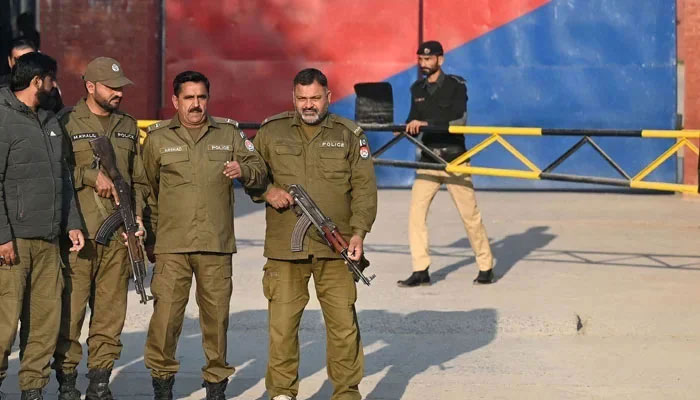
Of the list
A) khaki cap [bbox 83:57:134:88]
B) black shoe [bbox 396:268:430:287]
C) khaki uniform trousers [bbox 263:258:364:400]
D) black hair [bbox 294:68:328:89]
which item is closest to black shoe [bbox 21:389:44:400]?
khaki uniform trousers [bbox 263:258:364:400]

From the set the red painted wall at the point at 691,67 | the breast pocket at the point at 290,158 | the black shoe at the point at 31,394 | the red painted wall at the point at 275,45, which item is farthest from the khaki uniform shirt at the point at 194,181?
the red painted wall at the point at 691,67

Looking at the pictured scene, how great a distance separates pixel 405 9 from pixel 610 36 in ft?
8.91

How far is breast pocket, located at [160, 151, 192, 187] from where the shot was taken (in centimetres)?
725

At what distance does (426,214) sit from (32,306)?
452 cm

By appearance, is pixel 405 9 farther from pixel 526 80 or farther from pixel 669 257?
pixel 669 257

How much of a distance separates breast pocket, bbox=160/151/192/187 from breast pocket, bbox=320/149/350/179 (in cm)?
71

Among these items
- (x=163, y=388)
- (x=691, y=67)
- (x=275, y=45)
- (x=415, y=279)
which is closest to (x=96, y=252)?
(x=163, y=388)

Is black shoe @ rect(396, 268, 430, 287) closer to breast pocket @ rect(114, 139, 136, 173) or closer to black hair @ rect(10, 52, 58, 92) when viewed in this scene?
breast pocket @ rect(114, 139, 136, 173)

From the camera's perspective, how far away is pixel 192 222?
23.8 feet

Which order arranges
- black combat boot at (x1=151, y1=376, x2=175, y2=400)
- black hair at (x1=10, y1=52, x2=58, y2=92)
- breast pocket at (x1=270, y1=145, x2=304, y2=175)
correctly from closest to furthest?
black hair at (x1=10, y1=52, x2=58, y2=92) < breast pocket at (x1=270, y1=145, x2=304, y2=175) < black combat boot at (x1=151, y1=376, x2=175, y2=400)

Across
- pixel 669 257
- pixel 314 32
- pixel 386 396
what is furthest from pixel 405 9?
pixel 386 396

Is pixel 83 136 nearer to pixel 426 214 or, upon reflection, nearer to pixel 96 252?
pixel 96 252

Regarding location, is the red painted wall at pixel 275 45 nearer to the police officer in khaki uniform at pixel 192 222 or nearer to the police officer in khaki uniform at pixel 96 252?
the police officer in khaki uniform at pixel 96 252

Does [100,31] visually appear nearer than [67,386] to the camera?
No
